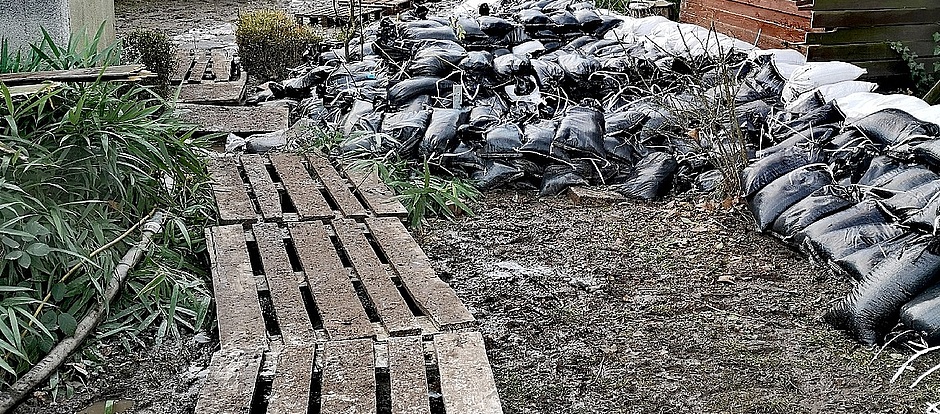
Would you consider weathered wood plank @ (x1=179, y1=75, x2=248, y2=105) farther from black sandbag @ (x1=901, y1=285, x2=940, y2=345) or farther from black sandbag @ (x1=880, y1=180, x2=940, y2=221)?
black sandbag @ (x1=901, y1=285, x2=940, y2=345)

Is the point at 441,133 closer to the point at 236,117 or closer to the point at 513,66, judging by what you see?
the point at 513,66

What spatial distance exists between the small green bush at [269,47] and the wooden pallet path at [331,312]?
12.2 feet

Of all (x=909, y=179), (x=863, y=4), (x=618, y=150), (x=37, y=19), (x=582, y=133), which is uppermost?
(x=863, y=4)

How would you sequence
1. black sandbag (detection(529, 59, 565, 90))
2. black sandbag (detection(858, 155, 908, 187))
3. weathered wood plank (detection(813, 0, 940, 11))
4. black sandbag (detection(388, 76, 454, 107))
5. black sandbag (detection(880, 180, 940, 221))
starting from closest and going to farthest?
black sandbag (detection(880, 180, 940, 221)), black sandbag (detection(858, 155, 908, 187)), black sandbag (detection(388, 76, 454, 107)), black sandbag (detection(529, 59, 565, 90)), weathered wood plank (detection(813, 0, 940, 11))

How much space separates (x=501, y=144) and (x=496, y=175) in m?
0.17

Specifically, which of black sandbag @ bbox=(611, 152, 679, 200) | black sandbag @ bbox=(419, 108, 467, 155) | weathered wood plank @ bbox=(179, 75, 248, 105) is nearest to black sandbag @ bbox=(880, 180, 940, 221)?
black sandbag @ bbox=(611, 152, 679, 200)

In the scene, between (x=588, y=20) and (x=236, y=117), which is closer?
(x=236, y=117)

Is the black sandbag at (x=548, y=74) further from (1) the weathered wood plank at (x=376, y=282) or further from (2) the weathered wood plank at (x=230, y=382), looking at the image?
(2) the weathered wood plank at (x=230, y=382)

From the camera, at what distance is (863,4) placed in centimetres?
650

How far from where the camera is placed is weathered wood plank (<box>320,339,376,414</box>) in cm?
262

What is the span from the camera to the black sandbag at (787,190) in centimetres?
415

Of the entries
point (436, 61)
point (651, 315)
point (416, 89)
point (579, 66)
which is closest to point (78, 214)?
point (651, 315)

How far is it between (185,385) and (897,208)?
2788 mm

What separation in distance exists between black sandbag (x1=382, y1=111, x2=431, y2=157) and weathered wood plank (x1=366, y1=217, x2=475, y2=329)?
0.88 meters
